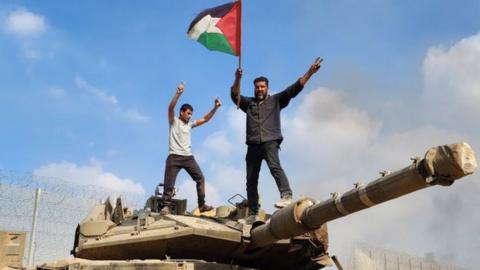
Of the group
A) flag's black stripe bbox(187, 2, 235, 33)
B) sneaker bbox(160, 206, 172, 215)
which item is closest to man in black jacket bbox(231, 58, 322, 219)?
sneaker bbox(160, 206, 172, 215)

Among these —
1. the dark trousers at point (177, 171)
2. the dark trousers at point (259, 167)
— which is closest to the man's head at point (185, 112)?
the dark trousers at point (177, 171)

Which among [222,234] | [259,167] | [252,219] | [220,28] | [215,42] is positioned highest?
[220,28]

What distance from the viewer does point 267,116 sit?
11719 mm

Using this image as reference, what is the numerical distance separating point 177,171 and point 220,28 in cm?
309

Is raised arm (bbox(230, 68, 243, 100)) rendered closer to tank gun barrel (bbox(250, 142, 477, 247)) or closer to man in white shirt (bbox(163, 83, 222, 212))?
man in white shirt (bbox(163, 83, 222, 212))

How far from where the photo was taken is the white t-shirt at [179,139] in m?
13.1

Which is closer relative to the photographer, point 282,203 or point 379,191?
point 379,191

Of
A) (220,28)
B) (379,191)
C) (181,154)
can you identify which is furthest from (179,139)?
(379,191)

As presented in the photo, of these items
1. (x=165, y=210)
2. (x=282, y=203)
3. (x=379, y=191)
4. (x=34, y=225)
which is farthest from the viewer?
(x=34, y=225)

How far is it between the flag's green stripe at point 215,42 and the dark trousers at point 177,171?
2317mm

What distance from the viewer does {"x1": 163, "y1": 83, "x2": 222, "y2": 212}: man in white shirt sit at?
42.0 ft

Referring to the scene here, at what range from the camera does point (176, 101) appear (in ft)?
42.2

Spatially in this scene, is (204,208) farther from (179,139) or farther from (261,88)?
(261,88)

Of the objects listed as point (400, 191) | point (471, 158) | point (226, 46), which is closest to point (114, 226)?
point (226, 46)
